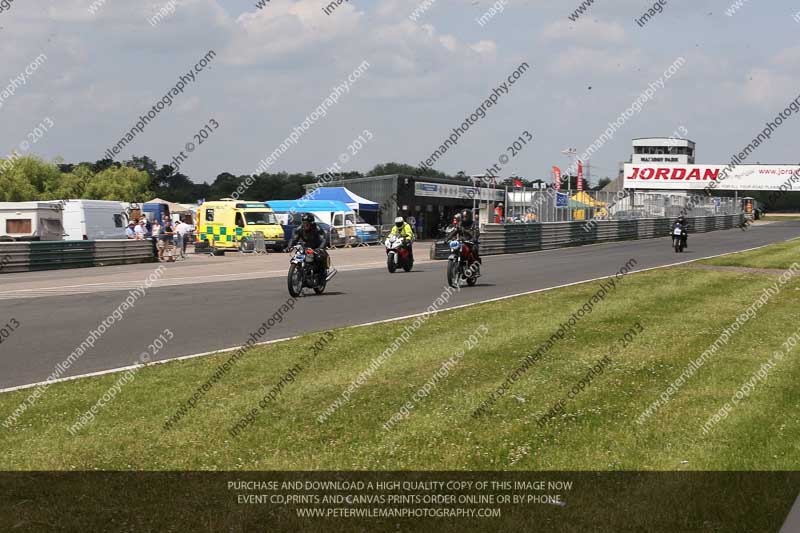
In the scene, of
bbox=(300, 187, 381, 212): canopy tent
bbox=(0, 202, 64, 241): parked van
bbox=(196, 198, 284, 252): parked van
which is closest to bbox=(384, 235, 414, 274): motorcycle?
bbox=(0, 202, 64, 241): parked van

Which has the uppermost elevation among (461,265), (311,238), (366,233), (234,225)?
(311,238)

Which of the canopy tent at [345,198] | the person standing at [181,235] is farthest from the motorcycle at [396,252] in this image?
the canopy tent at [345,198]

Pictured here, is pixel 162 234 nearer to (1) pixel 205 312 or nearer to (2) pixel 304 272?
(2) pixel 304 272

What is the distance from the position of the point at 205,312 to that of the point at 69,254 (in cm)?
1500

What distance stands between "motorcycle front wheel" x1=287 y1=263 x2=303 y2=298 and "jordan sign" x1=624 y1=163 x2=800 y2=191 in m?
101

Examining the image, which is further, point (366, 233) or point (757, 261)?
point (366, 233)

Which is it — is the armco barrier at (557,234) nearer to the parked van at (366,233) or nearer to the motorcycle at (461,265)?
the parked van at (366,233)

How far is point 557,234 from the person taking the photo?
40.6m

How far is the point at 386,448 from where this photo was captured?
5848 millimetres

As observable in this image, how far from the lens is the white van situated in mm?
33469

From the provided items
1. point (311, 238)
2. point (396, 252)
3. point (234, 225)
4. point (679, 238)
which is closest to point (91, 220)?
point (234, 225)

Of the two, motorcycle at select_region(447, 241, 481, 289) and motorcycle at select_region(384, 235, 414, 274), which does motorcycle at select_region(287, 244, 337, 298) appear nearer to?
motorcycle at select_region(447, 241, 481, 289)

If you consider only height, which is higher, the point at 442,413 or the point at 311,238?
the point at 311,238

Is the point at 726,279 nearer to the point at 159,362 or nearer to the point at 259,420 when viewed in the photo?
the point at 159,362
